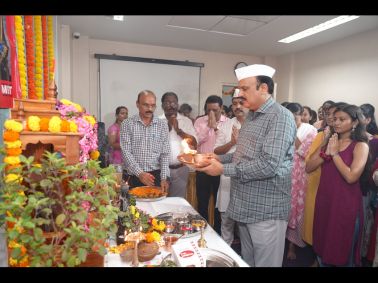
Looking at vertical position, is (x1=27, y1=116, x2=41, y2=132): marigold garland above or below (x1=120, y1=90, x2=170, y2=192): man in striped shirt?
above

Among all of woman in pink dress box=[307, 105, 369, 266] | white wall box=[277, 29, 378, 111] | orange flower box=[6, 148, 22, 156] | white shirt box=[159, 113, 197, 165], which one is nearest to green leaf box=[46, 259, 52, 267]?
orange flower box=[6, 148, 22, 156]

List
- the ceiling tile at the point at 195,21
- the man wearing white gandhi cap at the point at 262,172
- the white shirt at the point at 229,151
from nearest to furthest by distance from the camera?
the man wearing white gandhi cap at the point at 262,172 < the white shirt at the point at 229,151 < the ceiling tile at the point at 195,21

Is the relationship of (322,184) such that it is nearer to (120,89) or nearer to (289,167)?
(289,167)

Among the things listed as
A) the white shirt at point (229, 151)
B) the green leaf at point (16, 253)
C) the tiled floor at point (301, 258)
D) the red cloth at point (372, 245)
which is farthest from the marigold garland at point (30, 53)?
the red cloth at point (372, 245)

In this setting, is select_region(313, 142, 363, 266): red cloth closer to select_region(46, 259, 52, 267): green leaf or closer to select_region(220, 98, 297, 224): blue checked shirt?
select_region(220, 98, 297, 224): blue checked shirt

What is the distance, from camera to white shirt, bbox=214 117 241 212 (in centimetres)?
319

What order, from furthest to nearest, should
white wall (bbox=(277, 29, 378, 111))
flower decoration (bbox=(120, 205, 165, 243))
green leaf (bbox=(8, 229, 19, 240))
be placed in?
white wall (bbox=(277, 29, 378, 111)) → flower decoration (bbox=(120, 205, 165, 243)) → green leaf (bbox=(8, 229, 19, 240))

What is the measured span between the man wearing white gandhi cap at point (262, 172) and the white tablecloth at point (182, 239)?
34 centimetres

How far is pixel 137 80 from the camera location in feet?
19.9

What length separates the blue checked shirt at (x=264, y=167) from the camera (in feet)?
5.50

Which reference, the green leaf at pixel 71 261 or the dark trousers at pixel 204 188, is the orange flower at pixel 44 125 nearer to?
the green leaf at pixel 71 261

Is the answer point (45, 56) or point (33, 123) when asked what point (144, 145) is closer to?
point (45, 56)

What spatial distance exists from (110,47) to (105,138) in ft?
6.51

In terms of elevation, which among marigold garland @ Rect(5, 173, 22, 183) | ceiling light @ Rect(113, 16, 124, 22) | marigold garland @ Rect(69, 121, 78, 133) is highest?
ceiling light @ Rect(113, 16, 124, 22)
